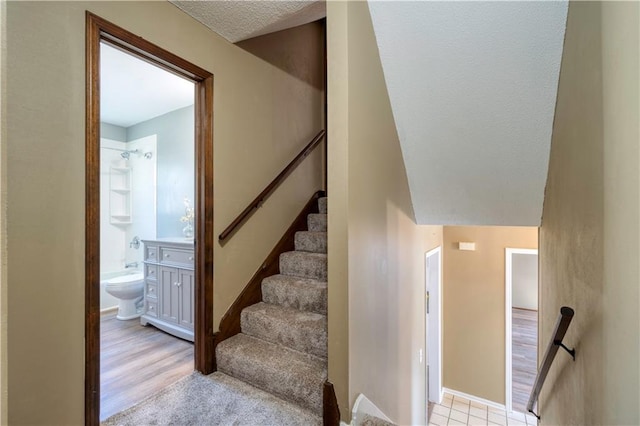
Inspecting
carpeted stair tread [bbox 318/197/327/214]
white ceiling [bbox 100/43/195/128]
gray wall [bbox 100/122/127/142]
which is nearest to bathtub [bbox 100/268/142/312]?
gray wall [bbox 100/122/127/142]

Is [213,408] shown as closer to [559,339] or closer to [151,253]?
[559,339]

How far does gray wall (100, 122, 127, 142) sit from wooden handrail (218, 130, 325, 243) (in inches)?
121

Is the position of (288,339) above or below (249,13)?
below

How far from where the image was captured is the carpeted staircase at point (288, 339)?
5.64 feet

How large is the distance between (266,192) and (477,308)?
381cm

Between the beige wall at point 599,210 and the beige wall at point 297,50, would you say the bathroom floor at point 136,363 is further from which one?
the beige wall at point 297,50

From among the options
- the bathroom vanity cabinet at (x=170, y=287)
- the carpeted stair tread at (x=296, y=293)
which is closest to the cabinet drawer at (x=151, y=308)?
→ the bathroom vanity cabinet at (x=170, y=287)

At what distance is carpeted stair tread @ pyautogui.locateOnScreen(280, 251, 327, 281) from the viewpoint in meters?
2.39

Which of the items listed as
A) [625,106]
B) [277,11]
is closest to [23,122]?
[277,11]

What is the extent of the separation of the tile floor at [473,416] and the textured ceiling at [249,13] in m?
5.02

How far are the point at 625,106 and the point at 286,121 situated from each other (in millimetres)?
2396

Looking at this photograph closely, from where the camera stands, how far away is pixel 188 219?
11.3ft

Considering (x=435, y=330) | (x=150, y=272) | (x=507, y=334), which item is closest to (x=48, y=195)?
(x=150, y=272)

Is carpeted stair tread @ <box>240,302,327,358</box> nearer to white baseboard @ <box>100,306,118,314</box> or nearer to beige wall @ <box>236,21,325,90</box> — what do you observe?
beige wall @ <box>236,21,325,90</box>
